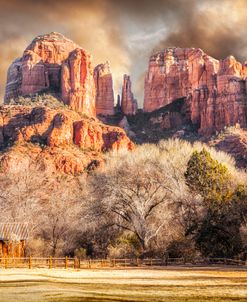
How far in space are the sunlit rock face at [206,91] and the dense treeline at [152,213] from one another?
333ft

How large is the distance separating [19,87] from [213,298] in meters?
154

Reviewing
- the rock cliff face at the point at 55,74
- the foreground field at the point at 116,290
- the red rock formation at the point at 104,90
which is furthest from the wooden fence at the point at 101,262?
the red rock formation at the point at 104,90

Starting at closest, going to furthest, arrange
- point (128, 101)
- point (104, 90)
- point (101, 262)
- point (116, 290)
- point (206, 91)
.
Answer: point (116, 290) < point (101, 262) < point (206, 91) < point (104, 90) < point (128, 101)

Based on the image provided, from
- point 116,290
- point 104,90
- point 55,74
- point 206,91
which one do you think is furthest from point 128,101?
point 116,290

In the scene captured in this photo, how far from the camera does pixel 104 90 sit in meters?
185

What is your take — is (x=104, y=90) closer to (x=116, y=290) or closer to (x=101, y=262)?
(x=101, y=262)

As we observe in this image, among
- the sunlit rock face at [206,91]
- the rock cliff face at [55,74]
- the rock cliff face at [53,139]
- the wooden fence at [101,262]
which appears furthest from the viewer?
the sunlit rock face at [206,91]

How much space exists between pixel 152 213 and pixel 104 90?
127881 millimetres

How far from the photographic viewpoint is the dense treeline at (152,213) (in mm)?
54500

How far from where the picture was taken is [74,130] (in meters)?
135

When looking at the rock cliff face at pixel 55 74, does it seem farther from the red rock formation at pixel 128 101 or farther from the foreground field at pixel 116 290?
the foreground field at pixel 116 290

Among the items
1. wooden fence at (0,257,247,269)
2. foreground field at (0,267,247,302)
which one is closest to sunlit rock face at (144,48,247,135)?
wooden fence at (0,257,247,269)

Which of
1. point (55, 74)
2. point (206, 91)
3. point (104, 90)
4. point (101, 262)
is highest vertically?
point (55, 74)

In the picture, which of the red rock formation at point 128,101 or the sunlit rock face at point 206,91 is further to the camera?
the red rock formation at point 128,101
